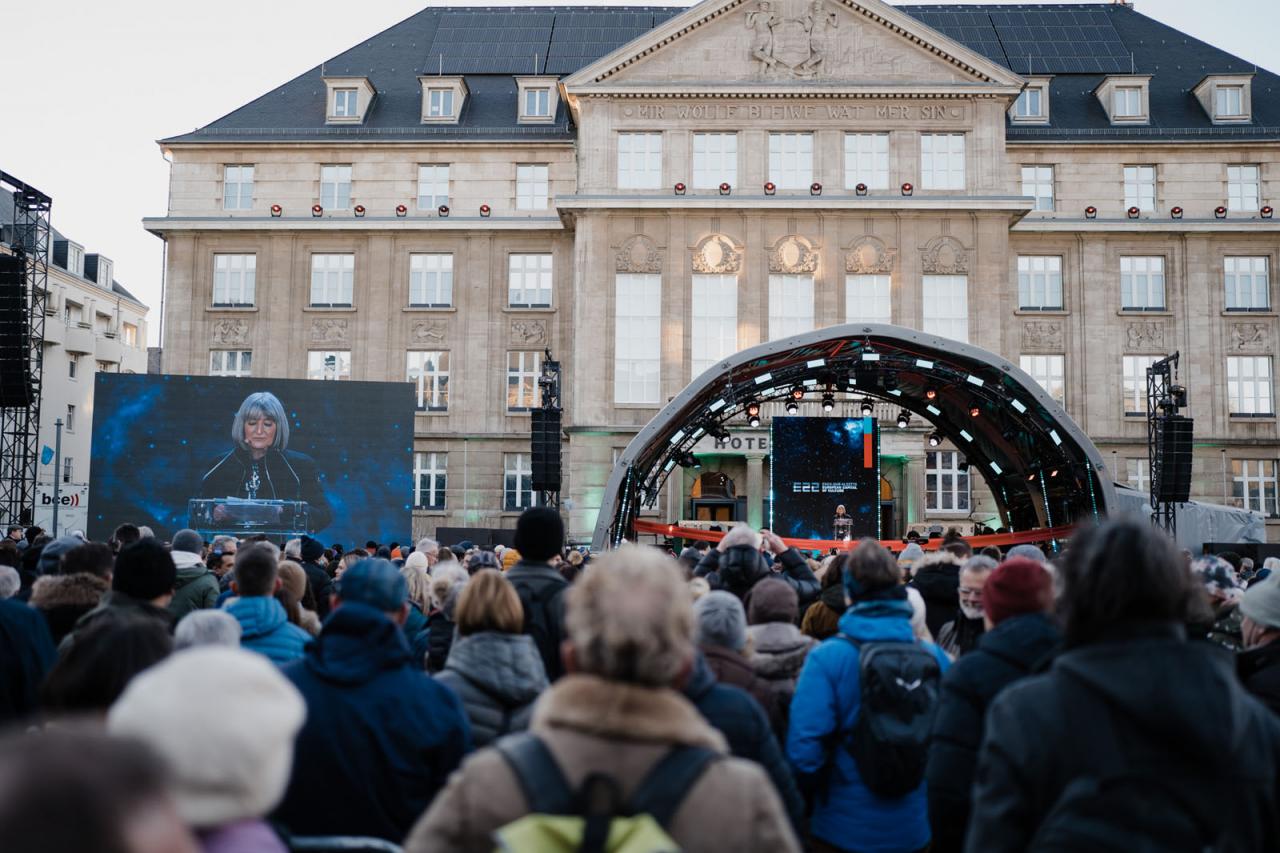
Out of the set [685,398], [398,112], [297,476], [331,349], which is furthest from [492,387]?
[685,398]

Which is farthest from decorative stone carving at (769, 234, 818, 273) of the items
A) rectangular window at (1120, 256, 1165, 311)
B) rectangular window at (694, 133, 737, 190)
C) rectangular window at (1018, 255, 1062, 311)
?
rectangular window at (1120, 256, 1165, 311)

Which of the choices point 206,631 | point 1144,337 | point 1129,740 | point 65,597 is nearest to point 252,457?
point 65,597

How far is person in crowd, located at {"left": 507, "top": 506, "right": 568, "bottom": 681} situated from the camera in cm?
596

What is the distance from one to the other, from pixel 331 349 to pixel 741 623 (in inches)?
1513

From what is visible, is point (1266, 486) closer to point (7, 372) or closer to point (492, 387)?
point (492, 387)

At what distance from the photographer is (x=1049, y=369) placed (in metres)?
40.8

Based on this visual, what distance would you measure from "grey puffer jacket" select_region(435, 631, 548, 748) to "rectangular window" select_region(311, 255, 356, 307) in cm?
3861

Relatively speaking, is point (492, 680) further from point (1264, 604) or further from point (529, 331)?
point (529, 331)

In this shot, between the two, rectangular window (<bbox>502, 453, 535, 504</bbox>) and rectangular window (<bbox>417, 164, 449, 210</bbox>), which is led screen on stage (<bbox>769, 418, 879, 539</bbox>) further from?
rectangular window (<bbox>417, 164, 449, 210</bbox>)

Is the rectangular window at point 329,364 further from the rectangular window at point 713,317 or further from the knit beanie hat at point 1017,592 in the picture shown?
the knit beanie hat at point 1017,592

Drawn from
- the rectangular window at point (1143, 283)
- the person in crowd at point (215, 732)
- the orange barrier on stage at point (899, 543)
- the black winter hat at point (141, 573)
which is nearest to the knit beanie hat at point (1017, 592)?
the person in crowd at point (215, 732)

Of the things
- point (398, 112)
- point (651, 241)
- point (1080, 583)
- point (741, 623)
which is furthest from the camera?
point (398, 112)

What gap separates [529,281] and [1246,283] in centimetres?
2545

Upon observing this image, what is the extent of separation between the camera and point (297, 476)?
1075 inches
